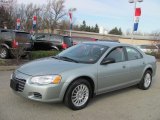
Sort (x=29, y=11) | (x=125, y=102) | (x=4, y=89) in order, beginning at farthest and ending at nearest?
(x=29, y=11)
(x=4, y=89)
(x=125, y=102)

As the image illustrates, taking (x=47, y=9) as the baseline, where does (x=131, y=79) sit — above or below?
below

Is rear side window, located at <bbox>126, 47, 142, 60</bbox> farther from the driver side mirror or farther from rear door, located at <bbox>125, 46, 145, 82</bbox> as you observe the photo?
the driver side mirror

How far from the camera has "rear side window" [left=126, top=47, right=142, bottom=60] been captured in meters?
7.53

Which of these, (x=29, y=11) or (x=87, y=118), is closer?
(x=87, y=118)

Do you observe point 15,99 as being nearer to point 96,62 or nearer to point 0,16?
point 96,62

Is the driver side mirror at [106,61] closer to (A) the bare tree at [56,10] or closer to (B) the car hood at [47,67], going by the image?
(B) the car hood at [47,67]

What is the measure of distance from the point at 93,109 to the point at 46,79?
4.35 ft

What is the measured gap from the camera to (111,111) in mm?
5844

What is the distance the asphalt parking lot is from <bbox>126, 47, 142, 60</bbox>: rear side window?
113 cm

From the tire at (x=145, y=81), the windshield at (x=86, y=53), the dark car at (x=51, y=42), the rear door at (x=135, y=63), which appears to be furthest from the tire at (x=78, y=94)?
the dark car at (x=51, y=42)

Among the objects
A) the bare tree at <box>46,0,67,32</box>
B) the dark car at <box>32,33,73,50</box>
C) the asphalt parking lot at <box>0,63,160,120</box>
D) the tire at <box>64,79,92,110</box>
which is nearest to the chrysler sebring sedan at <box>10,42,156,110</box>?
the tire at <box>64,79,92,110</box>

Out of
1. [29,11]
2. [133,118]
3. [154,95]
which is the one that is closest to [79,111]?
[133,118]

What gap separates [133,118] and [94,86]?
119 centimetres

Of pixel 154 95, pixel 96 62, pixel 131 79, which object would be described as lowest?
pixel 154 95
